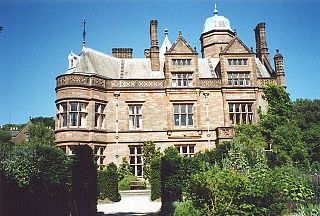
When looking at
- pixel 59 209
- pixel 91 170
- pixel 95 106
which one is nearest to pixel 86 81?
pixel 95 106

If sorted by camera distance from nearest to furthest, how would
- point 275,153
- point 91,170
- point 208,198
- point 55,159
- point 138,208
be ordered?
point 208,198 → point 55,159 → point 91,170 → point 138,208 → point 275,153

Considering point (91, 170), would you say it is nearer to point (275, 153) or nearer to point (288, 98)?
point (275, 153)

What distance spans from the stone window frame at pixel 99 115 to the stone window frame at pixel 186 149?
6.57 m

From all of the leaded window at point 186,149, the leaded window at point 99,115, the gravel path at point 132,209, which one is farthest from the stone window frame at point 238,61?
the gravel path at point 132,209

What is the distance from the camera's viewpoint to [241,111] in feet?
89.5

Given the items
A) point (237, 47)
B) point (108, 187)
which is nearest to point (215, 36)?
point (237, 47)

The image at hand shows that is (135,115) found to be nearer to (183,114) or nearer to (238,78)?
(183,114)

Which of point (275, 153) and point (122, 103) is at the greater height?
point (122, 103)

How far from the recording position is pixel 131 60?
29953 mm

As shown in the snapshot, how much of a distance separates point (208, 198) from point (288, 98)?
18.2 meters

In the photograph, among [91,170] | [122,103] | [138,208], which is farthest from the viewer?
[122,103]

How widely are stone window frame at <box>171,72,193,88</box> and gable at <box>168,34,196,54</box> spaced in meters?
2.04

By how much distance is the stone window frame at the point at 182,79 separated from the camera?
27391 millimetres

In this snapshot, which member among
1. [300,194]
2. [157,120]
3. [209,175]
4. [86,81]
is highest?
[86,81]
